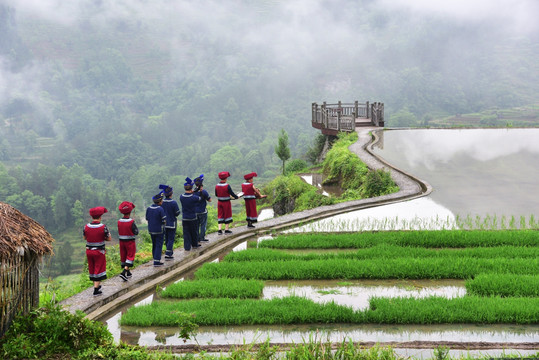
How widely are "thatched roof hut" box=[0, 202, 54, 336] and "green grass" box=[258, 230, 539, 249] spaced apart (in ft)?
16.0

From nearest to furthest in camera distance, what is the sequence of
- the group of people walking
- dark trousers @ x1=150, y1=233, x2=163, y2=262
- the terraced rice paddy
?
the terraced rice paddy → the group of people walking → dark trousers @ x1=150, y1=233, x2=163, y2=262

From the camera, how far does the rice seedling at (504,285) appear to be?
723 cm

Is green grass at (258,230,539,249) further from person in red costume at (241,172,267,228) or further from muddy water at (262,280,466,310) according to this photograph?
muddy water at (262,280,466,310)

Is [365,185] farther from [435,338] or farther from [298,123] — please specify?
[298,123]

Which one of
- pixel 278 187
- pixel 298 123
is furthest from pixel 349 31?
pixel 278 187

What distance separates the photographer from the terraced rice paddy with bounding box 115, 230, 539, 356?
6371 mm

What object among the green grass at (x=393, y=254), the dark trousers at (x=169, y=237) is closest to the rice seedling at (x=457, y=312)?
the green grass at (x=393, y=254)

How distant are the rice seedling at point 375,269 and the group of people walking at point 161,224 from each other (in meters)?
0.99

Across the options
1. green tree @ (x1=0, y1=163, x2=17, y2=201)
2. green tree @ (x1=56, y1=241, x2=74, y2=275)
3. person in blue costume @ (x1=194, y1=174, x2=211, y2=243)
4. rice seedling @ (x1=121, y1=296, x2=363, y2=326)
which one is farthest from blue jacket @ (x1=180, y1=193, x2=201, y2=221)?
green tree @ (x1=0, y1=163, x2=17, y2=201)

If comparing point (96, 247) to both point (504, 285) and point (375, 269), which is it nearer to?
point (375, 269)

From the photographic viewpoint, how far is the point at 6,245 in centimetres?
557

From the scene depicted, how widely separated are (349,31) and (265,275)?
19469 centimetres

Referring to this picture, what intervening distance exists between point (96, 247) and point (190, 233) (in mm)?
2548

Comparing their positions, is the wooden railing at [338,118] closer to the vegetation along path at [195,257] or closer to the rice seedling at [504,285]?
the vegetation along path at [195,257]
